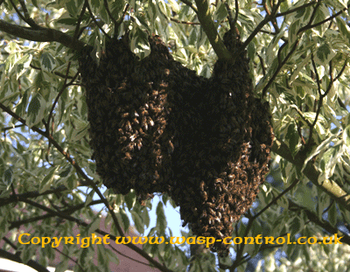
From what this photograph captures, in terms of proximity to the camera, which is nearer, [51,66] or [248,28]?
[51,66]

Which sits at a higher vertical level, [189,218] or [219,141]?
[219,141]

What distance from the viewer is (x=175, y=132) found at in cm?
135

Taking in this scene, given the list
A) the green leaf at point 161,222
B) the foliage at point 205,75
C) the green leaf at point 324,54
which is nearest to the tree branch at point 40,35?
the foliage at point 205,75

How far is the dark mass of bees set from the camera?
1.29 metres

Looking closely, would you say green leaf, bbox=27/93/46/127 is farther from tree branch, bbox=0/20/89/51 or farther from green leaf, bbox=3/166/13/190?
green leaf, bbox=3/166/13/190

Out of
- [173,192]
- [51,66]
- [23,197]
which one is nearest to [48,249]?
Answer: [23,197]

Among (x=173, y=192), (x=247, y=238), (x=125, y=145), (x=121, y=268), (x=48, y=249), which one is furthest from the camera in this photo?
(x=121, y=268)

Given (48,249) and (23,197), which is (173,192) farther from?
(48,249)

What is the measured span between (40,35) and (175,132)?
1.83ft

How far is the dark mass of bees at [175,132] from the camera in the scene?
1.29 m

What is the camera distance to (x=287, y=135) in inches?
70.3

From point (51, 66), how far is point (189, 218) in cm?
87

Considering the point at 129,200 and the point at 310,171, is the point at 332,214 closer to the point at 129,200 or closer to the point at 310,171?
the point at 310,171

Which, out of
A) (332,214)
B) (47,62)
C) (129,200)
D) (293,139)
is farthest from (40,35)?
(332,214)
